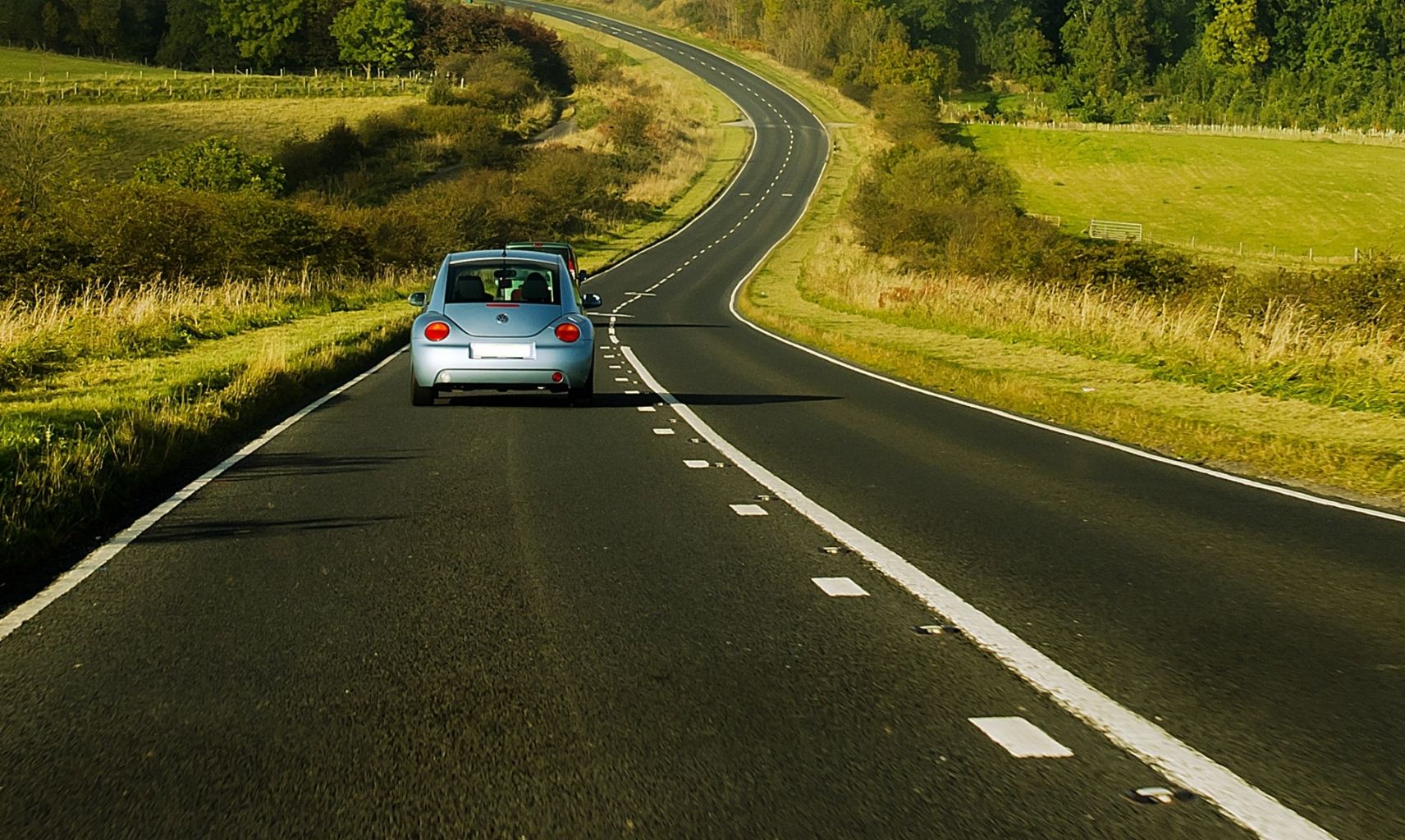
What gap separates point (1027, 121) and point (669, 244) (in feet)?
176

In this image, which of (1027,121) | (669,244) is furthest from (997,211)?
(1027,121)

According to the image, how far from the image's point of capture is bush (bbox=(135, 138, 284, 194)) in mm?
58156

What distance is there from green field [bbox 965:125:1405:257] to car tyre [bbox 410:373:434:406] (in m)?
58.6

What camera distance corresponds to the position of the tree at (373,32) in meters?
118

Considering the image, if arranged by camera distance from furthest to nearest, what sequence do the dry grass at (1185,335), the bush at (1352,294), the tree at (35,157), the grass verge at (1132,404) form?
the tree at (35,157), the bush at (1352,294), the dry grass at (1185,335), the grass verge at (1132,404)

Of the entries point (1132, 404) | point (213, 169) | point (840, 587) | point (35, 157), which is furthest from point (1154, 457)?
point (213, 169)

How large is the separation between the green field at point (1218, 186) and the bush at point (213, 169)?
39.8 meters

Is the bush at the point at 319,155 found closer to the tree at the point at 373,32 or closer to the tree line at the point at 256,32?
the tree at the point at 373,32

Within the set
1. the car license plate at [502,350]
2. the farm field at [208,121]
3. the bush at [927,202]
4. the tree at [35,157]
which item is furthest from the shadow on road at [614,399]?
the farm field at [208,121]

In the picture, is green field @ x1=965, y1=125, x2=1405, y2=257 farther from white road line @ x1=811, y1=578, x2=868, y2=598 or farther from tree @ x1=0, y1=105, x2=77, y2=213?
white road line @ x1=811, y1=578, x2=868, y2=598

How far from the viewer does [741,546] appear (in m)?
8.43

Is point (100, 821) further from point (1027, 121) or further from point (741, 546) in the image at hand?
point (1027, 121)

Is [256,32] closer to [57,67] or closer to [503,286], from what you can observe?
[57,67]

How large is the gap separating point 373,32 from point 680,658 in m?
120
